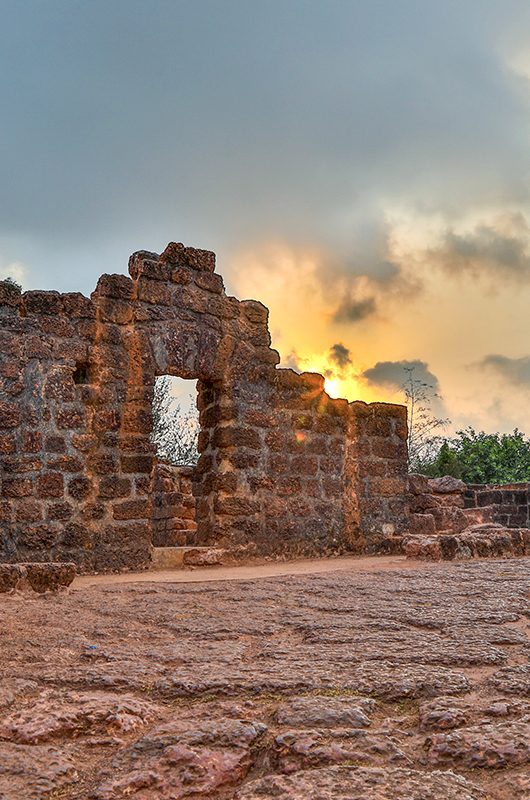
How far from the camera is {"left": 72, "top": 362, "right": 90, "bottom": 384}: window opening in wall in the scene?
7.04m

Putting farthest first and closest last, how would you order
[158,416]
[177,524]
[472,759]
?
[158,416]
[177,524]
[472,759]

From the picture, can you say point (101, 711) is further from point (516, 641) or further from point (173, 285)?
point (173, 285)

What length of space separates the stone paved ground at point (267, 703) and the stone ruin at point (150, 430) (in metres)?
3.38

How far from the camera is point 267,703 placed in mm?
1940

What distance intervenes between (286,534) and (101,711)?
6.23 metres

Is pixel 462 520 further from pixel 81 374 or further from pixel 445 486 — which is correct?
pixel 81 374

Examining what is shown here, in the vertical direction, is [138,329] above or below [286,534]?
above

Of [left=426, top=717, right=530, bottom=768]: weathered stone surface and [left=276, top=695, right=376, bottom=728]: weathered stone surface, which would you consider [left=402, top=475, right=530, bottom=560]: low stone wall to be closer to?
[left=276, top=695, right=376, bottom=728]: weathered stone surface

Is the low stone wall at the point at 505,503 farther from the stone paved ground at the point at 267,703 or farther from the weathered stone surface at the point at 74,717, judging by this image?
the weathered stone surface at the point at 74,717

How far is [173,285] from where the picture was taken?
7.61 metres

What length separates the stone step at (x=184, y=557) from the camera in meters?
7.20

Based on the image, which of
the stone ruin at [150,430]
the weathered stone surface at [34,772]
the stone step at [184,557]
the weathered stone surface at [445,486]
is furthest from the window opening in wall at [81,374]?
the weathered stone surface at [34,772]

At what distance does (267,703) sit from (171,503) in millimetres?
8765

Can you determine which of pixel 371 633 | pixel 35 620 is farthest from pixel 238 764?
pixel 35 620
